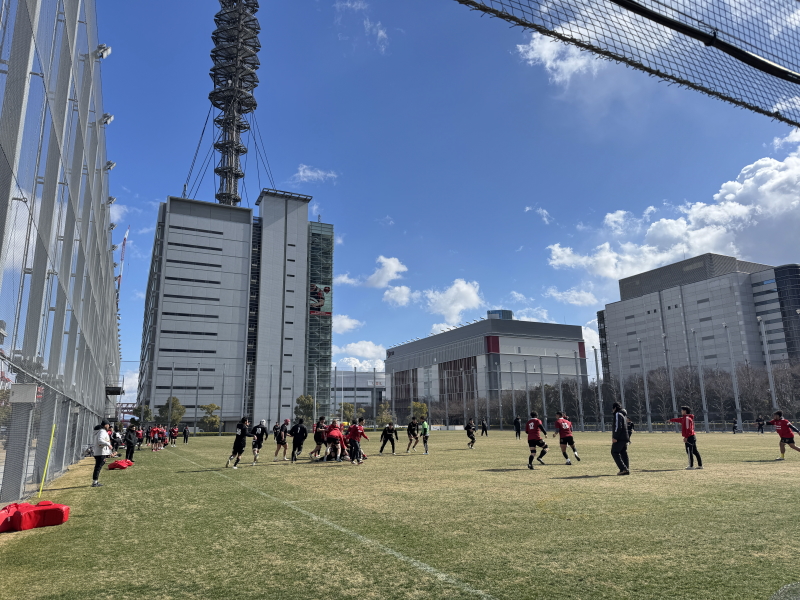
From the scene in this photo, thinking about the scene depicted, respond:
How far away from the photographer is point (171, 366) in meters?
100

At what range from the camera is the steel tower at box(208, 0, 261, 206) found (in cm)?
10875

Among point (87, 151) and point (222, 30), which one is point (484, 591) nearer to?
point (87, 151)

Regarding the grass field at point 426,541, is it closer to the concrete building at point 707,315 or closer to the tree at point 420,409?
the tree at point 420,409

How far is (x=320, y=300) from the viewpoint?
120m

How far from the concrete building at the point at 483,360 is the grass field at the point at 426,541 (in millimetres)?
105239

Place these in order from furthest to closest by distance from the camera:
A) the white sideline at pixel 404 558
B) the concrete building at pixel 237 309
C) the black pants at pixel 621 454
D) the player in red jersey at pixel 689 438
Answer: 1. the concrete building at pixel 237 309
2. the player in red jersey at pixel 689 438
3. the black pants at pixel 621 454
4. the white sideline at pixel 404 558

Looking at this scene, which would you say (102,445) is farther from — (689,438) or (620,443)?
(689,438)

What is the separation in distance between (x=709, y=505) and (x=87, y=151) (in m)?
20.7

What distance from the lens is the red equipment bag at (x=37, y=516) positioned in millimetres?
8930

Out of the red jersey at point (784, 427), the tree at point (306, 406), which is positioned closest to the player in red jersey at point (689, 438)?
the red jersey at point (784, 427)

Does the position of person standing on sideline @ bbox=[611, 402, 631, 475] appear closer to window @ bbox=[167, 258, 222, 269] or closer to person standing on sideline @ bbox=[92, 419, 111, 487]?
person standing on sideline @ bbox=[92, 419, 111, 487]

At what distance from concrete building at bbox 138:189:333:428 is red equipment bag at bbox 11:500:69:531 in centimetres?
9186

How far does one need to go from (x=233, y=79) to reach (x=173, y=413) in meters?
72.5

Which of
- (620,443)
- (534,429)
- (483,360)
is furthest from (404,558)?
(483,360)
